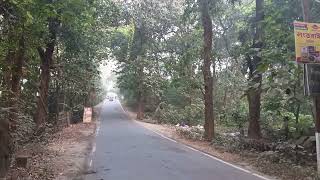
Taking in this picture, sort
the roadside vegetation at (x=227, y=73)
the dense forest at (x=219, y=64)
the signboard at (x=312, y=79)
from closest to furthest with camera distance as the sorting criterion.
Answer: the signboard at (x=312, y=79), the roadside vegetation at (x=227, y=73), the dense forest at (x=219, y=64)

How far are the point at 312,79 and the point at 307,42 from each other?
3.23 feet

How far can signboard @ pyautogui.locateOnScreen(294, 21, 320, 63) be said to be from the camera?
1130cm

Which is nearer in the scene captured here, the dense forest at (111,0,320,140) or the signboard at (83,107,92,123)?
the dense forest at (111,0,320,140)

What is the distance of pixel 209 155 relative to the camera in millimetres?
16672

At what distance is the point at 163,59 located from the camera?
43625mm

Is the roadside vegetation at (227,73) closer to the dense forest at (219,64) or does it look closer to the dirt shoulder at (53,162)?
the dense forest at (219,64)

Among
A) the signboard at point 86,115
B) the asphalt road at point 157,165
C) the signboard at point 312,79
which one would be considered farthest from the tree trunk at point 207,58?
the signboard at point 86,115

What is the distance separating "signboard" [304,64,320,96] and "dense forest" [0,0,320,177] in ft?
3.93

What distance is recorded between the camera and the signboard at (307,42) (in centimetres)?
1130

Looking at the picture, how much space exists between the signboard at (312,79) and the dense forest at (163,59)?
120cm

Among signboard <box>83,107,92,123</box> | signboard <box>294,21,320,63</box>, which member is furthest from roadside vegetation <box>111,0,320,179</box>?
signboard <box>83,107,92,123</box>

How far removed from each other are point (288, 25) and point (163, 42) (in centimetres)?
2867

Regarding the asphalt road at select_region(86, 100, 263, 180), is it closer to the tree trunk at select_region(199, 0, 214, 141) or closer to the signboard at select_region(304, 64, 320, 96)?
the signboard at select_region(304, 64, 320, 96)

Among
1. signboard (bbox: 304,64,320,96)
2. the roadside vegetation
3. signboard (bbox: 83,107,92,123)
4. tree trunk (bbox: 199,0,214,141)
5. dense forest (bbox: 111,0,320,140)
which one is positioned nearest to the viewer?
signboard (bbox: 304,64,320,96)
